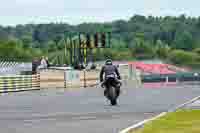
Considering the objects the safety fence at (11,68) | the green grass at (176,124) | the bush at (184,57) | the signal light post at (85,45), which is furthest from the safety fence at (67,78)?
the bush at (184,57)

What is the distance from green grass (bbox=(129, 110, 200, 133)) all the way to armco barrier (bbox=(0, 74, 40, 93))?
25350mm

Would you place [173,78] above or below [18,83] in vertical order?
below

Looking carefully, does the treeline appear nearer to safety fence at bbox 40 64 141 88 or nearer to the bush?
the bush

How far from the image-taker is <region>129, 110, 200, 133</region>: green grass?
14.2 m

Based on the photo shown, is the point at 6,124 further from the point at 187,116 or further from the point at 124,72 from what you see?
the point at 124,72

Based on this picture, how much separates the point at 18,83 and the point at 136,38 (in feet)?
414

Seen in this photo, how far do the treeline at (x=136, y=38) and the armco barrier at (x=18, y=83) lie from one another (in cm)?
7643

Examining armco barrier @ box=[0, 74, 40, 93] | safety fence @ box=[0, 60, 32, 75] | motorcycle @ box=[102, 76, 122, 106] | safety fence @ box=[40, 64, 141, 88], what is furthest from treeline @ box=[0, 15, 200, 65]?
motorcycle @ box=[102, 76, 122, 106]

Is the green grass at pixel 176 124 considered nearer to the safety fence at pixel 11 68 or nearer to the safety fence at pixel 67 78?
the safety fence at pixel 11 68

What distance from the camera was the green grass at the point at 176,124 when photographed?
14245 millimetres

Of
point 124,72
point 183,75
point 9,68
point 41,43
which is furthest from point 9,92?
point 41,43

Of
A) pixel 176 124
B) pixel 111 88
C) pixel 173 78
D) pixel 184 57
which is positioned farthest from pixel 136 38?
pixel 176 124

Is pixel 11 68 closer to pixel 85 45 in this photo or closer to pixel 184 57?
pixel 85 45

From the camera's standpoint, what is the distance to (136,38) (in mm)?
171750
